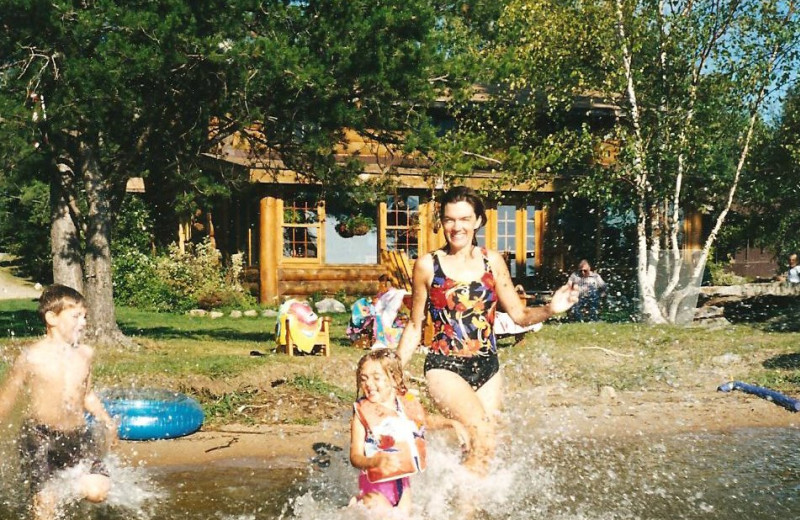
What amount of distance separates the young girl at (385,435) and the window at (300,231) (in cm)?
1845

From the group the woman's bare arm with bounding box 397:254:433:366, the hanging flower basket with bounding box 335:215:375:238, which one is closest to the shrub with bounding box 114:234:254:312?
the hanging flower basket with bounding box 335:215:375:238

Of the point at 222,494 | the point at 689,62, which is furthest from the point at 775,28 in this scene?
the point at 222,494

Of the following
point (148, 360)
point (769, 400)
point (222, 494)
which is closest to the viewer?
point (222, 494)

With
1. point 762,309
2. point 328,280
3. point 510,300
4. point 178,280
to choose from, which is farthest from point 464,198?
point 178,280

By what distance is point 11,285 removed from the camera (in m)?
29.3

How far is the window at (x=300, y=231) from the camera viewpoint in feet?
76.4

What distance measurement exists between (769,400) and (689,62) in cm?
981

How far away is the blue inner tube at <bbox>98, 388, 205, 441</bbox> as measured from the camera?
25.9ft

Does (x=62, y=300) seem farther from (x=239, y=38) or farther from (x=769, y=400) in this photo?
(x=769, y=400)

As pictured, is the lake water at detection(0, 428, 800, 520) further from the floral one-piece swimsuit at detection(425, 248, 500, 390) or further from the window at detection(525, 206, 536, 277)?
the window at detection(525, 206, 536, 277)

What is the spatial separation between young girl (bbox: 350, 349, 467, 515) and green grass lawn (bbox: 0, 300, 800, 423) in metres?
4.41

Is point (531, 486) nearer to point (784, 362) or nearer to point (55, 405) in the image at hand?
point (55, 405)

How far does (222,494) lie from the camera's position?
Result: 6758 mm

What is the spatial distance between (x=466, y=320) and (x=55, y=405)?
2.39 meters
